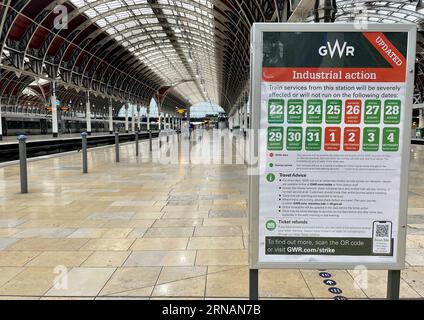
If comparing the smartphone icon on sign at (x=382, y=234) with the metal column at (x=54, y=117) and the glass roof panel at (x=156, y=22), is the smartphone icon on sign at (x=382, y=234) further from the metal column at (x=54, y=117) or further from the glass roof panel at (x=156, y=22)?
the metal column at (x=54, y=117)

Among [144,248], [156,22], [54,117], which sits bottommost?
[144,248]

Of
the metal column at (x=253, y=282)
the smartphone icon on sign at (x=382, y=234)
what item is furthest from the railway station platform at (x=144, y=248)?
the smartphone icon on sign at (x=382, y=234)

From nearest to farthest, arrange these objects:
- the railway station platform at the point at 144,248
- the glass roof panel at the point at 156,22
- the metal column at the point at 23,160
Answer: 1. the railway station platform at the point at 144,248
2. the metal column at the point at 23,160
3. the glass roof panel at the point at 156,22

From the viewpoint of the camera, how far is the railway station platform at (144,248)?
3.34 m

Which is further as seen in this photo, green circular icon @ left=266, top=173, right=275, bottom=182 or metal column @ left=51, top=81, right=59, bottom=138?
metal column @ left=51, top=81, right=59, bottom=138

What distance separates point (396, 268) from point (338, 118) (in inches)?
45.4

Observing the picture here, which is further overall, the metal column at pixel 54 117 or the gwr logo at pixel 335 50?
the metal column at pixel 54 117

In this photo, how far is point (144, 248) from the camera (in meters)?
4.52

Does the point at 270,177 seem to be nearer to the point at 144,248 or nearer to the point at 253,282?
the point at 253,282

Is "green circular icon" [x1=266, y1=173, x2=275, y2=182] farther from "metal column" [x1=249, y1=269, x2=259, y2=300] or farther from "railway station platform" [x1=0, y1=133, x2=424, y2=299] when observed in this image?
"railway station platform" [x1=0, y1=133, x2=424, y2=299]

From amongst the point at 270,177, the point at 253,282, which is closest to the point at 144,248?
the point at 253,282

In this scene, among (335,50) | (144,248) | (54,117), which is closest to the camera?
(335,50)

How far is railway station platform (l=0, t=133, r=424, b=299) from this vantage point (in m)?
3.34

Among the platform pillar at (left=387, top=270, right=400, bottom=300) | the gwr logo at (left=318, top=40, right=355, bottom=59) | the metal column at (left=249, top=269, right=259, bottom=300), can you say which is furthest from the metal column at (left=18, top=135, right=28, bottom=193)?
the platform pillar at (left=387, top=270, right=400, bottom=300)
